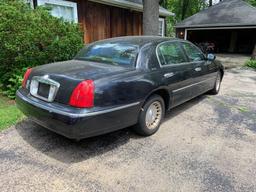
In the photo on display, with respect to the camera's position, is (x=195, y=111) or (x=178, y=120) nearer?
(x=178, y=120)

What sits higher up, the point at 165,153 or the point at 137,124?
the point at 137,124

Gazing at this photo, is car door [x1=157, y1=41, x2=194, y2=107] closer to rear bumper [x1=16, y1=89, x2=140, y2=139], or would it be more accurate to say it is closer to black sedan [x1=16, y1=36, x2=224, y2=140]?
black sedan [x1=16, y1=36, x2=224, y2=140]

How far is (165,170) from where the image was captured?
284 centimetres

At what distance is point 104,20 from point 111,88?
7971mm

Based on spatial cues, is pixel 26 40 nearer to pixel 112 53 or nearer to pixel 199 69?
pixel 112 53

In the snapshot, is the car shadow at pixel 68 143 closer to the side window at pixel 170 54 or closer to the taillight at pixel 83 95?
the taillight at pixel 83 95

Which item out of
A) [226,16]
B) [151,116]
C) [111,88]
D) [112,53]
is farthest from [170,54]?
[226,16]

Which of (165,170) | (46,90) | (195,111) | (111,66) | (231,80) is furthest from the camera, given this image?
(231,80)

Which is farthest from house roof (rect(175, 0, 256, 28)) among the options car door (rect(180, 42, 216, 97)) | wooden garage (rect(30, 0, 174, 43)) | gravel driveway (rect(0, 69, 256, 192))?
gravel driveway (rect(0, 69, 256, 192))

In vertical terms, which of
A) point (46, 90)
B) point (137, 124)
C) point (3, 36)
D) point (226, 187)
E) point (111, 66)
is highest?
point (3, 36)

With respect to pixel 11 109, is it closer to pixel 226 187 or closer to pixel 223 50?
pixel 226 187

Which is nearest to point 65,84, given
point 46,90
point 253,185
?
point 46,90

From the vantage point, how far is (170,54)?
4.18 m

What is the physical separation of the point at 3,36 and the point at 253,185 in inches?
209
